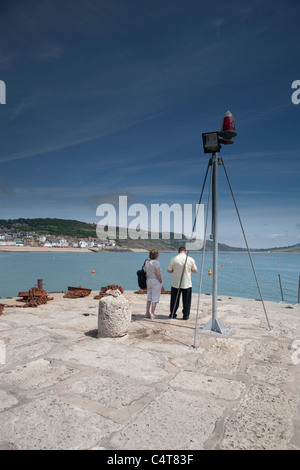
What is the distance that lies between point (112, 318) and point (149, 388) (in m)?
2.21

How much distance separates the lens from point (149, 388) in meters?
3.84

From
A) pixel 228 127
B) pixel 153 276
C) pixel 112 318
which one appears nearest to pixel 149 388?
pixel 112 318

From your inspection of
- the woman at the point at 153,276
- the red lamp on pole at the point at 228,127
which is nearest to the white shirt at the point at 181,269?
the woman at the point at 153,276

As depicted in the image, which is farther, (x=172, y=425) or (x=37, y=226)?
(x=37, y=226)

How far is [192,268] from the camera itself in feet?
25.0

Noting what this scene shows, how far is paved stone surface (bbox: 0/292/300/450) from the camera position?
2.84 m

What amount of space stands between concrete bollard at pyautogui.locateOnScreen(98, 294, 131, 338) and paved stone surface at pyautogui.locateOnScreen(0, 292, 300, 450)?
15 cm

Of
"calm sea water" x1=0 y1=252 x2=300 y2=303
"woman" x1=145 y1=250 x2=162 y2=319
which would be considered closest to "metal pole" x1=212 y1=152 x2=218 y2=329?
"woman" x1=145 y1=250 x2=162 y2=319

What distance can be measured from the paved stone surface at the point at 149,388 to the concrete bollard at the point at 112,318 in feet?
0.48

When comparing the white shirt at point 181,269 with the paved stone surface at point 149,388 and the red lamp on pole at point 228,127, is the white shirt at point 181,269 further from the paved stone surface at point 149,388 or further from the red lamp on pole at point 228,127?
the red lamp on pole at point 228,127

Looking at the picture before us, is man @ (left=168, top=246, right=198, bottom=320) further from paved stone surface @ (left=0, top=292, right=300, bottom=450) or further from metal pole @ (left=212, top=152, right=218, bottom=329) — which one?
metal pole @ (left=212, top=152, right=218, bottom=329)
